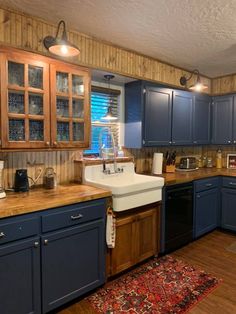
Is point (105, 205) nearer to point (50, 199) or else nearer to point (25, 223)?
point (50, 199)

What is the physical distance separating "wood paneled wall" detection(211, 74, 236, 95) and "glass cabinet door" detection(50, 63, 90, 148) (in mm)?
2763

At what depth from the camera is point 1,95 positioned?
1.96 meters

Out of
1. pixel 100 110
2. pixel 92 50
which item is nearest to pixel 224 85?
pixel 100 110

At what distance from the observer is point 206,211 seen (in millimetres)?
3559

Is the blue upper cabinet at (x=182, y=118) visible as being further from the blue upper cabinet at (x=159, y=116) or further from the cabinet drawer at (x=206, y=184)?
the cabinet drawer at (x=206, y=184)

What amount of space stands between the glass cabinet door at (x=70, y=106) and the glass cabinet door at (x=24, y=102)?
3.3 inches

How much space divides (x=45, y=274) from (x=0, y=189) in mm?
762

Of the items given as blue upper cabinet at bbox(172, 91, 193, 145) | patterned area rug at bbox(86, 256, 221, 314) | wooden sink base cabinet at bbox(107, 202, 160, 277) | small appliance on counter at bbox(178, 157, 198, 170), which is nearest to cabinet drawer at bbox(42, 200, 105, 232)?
wooden sink base cabinet at bbox(107, 202, 160, 277)

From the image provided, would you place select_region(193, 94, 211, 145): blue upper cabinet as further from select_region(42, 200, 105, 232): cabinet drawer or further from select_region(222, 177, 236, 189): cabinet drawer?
select_region(42, 200, 105, 232): cabinet drawer

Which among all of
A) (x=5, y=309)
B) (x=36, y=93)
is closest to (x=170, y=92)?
(x=36, y=93)

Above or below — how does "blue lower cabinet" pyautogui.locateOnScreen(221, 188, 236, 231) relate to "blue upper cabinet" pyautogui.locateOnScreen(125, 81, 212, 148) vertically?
below

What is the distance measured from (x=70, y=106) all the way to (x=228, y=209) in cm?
277

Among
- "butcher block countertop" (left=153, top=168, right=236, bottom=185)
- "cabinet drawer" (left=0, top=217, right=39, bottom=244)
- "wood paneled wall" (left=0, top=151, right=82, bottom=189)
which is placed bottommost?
"cabinet drawer" (left=0, top=217, right=39, bottom=244)

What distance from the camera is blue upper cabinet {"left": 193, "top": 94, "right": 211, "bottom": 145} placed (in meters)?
3.91
